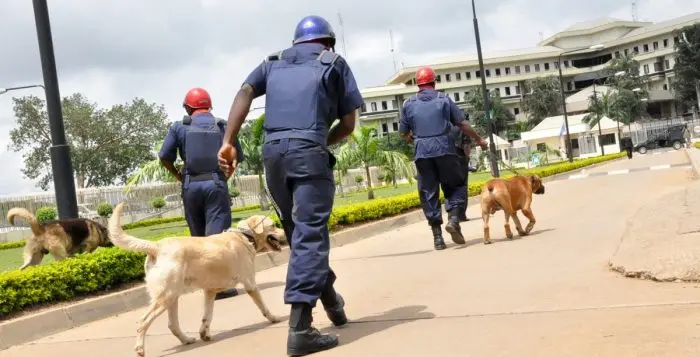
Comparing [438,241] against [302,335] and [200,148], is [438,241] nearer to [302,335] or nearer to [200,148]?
[200,148]

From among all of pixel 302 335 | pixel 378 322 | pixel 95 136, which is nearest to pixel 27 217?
pixel 378 322

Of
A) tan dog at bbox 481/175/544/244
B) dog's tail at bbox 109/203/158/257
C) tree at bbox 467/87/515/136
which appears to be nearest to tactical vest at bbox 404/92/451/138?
tan dog at bbox 481/175/544/244

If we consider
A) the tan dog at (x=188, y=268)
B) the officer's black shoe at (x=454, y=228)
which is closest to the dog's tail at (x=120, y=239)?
the tan dog at (x=188, y=268)

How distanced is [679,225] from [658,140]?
63333 mm

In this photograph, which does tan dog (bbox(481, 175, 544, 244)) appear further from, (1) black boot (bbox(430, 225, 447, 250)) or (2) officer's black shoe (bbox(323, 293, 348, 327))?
(2) officer's black shoe (bbox(323, 293, 348, 327))

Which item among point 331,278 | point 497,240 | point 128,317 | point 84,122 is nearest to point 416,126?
point 497,240

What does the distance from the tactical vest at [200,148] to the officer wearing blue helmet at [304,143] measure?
2330 mm

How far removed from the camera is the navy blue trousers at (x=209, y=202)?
710 cm

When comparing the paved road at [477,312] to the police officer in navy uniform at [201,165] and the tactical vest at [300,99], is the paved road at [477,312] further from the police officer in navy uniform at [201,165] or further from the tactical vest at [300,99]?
the tactical vest at [300,99]

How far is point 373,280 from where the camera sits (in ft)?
23.7

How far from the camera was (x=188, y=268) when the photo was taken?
16.4ft

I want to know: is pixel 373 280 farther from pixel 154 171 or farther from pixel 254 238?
pixel 154 171

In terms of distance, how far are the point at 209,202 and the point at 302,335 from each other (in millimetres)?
3162

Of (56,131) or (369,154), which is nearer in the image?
(56,131)
